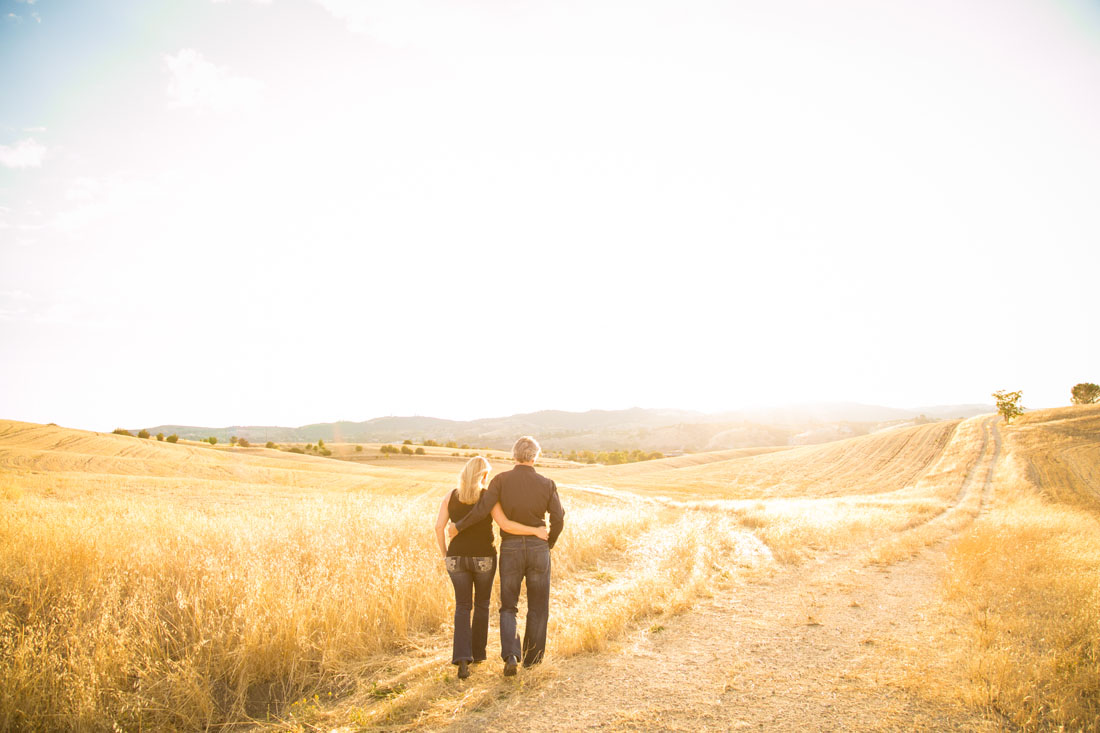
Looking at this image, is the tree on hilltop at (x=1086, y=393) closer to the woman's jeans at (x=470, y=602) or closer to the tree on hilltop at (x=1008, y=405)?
the tree on hilltop at (x=1008, y=405)

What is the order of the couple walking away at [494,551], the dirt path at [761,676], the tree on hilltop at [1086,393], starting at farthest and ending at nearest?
the tree on hilltop at [1086,393]
the couple walking away at [494,551]
the dirt path at [761,676]

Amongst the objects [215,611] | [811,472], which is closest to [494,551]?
[215,611]

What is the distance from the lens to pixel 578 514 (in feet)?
64.6

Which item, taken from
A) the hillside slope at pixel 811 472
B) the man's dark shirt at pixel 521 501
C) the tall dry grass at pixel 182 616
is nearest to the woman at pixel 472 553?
the man's dark shirt at pixel 521 501

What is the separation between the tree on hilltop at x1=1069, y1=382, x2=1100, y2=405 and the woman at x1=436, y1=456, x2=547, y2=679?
96753 mm

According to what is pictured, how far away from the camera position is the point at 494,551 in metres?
6.60

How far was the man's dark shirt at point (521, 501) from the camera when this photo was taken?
253 inches

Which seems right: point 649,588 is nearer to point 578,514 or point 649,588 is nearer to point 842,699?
point 842,699

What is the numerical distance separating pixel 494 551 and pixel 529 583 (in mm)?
627

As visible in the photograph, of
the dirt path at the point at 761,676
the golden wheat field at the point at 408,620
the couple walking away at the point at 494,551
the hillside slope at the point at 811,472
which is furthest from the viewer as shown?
the hillside slope at the point at 811,472

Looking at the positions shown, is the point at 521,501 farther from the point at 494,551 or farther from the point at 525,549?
the point at 494,551

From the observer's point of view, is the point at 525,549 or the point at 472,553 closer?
the point at 472,553

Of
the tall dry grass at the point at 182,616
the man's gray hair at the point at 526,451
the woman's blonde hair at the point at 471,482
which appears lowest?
the tall dry grass at the point at 182,616

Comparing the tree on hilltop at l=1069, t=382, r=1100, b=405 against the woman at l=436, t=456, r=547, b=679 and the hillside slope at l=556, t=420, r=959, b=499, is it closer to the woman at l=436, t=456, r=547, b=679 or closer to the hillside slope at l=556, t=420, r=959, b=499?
the hillside slope at l=556, t=420, r=959, b=499
